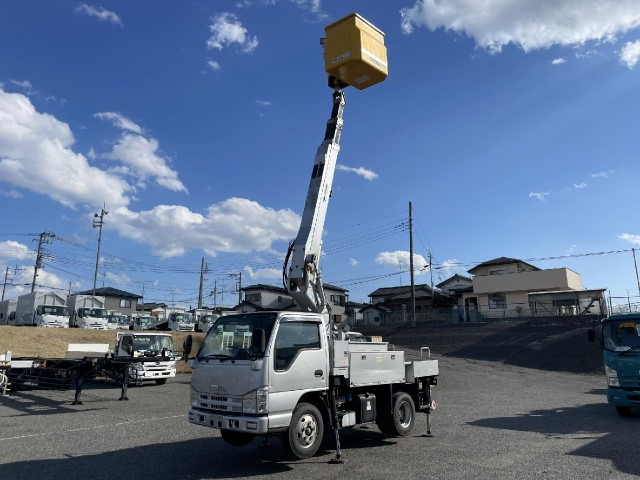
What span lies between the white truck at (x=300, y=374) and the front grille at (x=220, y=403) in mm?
15

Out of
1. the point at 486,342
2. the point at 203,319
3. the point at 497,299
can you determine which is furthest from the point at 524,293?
the point at 203,319

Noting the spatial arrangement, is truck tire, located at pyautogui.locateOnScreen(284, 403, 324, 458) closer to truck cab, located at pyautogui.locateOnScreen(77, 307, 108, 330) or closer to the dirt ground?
the dirt ground

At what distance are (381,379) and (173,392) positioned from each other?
1141cm

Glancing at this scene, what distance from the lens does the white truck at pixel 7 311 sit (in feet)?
169

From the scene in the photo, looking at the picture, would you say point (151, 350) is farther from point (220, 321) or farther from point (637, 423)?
point (637, 423)

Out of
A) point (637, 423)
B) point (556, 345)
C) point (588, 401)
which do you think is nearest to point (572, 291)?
point (556, 345)

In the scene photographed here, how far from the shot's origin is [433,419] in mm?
11453

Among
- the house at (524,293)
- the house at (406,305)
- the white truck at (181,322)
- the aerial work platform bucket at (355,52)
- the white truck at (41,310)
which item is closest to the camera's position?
the aerial work platform bucket at (355,52)

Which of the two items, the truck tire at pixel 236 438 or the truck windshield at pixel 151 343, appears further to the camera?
the truck windshield at pixel 151 343

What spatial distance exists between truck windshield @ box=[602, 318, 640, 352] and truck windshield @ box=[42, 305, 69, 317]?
1635 inches

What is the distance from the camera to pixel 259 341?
702 cm

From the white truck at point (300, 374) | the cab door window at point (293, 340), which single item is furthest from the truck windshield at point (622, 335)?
the cab door window at point (293, 340)

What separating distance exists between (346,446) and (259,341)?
10.1 feet

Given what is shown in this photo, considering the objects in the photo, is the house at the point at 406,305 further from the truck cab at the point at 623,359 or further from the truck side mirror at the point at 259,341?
the truck side mirror at the point at 259,341
